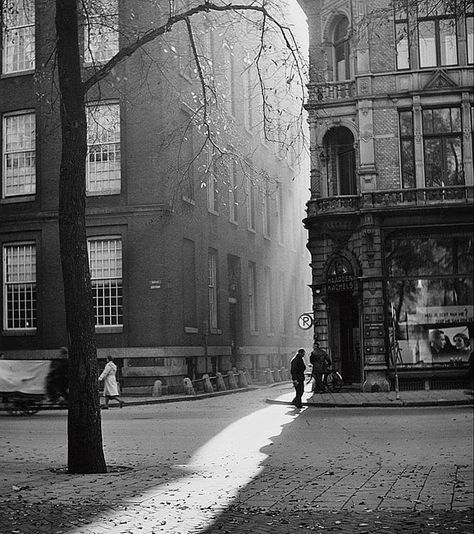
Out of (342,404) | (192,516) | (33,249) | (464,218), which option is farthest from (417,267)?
(192,516)

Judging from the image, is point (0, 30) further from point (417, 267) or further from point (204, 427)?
point (417, 267)

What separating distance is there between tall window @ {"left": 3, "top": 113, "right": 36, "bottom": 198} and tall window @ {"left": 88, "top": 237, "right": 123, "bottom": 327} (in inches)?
159

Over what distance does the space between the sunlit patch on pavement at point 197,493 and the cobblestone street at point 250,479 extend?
0.05ft

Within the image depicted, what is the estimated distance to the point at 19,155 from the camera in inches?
1500

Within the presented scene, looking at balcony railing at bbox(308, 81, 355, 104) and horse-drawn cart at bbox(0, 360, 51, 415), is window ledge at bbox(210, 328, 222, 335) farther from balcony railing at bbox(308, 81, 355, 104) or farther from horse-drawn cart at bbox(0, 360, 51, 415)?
horse-drawn cart at bbox(0, 360, 51, 415)

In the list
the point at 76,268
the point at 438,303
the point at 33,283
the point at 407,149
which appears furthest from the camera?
the point at 33,283

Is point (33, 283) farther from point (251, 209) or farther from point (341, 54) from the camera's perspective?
point (251, 209)

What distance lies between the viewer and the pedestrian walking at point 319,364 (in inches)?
1227

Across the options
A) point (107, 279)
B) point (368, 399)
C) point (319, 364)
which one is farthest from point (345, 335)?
point (107, 279)

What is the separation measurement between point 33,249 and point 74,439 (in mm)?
25612

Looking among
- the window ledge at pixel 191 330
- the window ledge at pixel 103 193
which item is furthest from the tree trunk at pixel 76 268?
the window ledge at pixel 191 330

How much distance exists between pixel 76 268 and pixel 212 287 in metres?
29.7

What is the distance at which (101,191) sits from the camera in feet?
120

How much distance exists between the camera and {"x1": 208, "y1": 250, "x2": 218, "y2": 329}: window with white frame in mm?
42312
